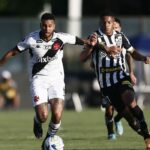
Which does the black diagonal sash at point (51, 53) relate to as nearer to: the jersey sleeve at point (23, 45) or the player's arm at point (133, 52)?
Result: the jersey sleeve at point (23, 45)

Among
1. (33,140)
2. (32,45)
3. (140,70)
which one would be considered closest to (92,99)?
(140,70)

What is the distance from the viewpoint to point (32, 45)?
1460 centimetres

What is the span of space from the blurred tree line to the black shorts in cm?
2711

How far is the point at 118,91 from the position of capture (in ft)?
48.9

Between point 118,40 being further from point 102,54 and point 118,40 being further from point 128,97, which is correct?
point 128,97

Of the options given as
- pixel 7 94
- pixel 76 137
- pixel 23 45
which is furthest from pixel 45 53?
pixel 7 94

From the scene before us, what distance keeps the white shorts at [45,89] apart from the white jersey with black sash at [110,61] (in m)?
1.11

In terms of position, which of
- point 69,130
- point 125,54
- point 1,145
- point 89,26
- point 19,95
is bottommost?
point 19,95

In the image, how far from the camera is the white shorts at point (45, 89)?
14.4 m

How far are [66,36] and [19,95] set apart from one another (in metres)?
21.5

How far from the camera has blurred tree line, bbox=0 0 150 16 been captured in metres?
42.2

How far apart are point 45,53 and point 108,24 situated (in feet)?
4.34

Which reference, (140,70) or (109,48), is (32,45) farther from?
(140,70)

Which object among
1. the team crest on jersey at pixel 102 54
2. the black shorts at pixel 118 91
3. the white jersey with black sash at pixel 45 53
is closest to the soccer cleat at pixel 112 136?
the black shorts at pixel 118 91
